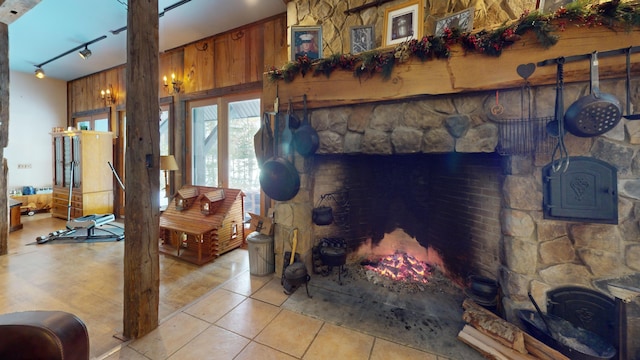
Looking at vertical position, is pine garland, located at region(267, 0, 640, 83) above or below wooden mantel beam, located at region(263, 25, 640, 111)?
above

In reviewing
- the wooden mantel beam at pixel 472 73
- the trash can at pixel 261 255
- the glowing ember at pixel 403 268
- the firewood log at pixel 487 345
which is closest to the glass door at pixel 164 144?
the trash can at pixel 261 255

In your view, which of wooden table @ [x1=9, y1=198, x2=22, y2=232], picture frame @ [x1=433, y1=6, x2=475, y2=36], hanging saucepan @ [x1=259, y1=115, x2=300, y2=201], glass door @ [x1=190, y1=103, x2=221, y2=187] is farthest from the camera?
wooden table @ [x1=9, y1=198, x2=22, y2=232]

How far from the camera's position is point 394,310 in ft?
6.64

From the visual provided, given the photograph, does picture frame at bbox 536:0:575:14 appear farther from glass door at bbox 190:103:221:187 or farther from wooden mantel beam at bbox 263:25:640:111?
glass door at bbox 190:103:221:187

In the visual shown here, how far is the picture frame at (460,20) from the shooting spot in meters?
1.90

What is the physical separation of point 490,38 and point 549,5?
46 cm

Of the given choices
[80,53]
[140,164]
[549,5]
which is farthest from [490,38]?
[80,53]

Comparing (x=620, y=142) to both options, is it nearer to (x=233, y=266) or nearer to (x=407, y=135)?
(x=407, y=135)

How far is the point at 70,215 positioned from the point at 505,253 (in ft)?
23.6

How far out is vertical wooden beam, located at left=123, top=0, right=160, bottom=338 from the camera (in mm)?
1744

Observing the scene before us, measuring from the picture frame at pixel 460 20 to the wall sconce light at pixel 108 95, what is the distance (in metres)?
6.31

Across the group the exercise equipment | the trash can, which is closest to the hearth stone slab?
the trash can

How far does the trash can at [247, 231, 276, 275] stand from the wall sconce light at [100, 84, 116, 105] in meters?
5.08

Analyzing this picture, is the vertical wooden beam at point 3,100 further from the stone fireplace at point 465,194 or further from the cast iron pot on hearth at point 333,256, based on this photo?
the cast iron pot on hearth at point 333,256
